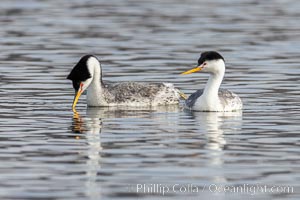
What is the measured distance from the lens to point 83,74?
906 inches

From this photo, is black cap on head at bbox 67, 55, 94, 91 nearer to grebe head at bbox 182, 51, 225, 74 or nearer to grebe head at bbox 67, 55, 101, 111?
grebe head at bbox 67, 55, 101, 111

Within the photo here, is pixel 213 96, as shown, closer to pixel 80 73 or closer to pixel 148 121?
pixel 148 121

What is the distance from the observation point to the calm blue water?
1464 cm

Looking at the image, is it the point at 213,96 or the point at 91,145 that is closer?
the point at 91,145

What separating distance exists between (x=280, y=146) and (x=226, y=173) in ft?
7.89

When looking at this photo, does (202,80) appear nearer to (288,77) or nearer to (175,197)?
(288,77)

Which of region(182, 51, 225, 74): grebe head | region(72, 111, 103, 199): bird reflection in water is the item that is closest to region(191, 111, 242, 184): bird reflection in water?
region(182, 51, 225, 74): grebe head

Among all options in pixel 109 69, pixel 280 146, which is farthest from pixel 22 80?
pixel 280 146

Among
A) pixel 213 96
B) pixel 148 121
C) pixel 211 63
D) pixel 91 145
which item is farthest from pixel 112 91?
pixel 91 145

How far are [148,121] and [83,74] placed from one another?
290 cm

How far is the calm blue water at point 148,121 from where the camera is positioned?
14.6m

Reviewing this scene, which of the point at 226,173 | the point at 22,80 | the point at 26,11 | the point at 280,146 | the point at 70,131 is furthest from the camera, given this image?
the point at 26,11

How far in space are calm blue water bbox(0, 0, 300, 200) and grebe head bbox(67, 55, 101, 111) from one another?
43 cm

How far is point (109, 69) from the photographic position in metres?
29.2
